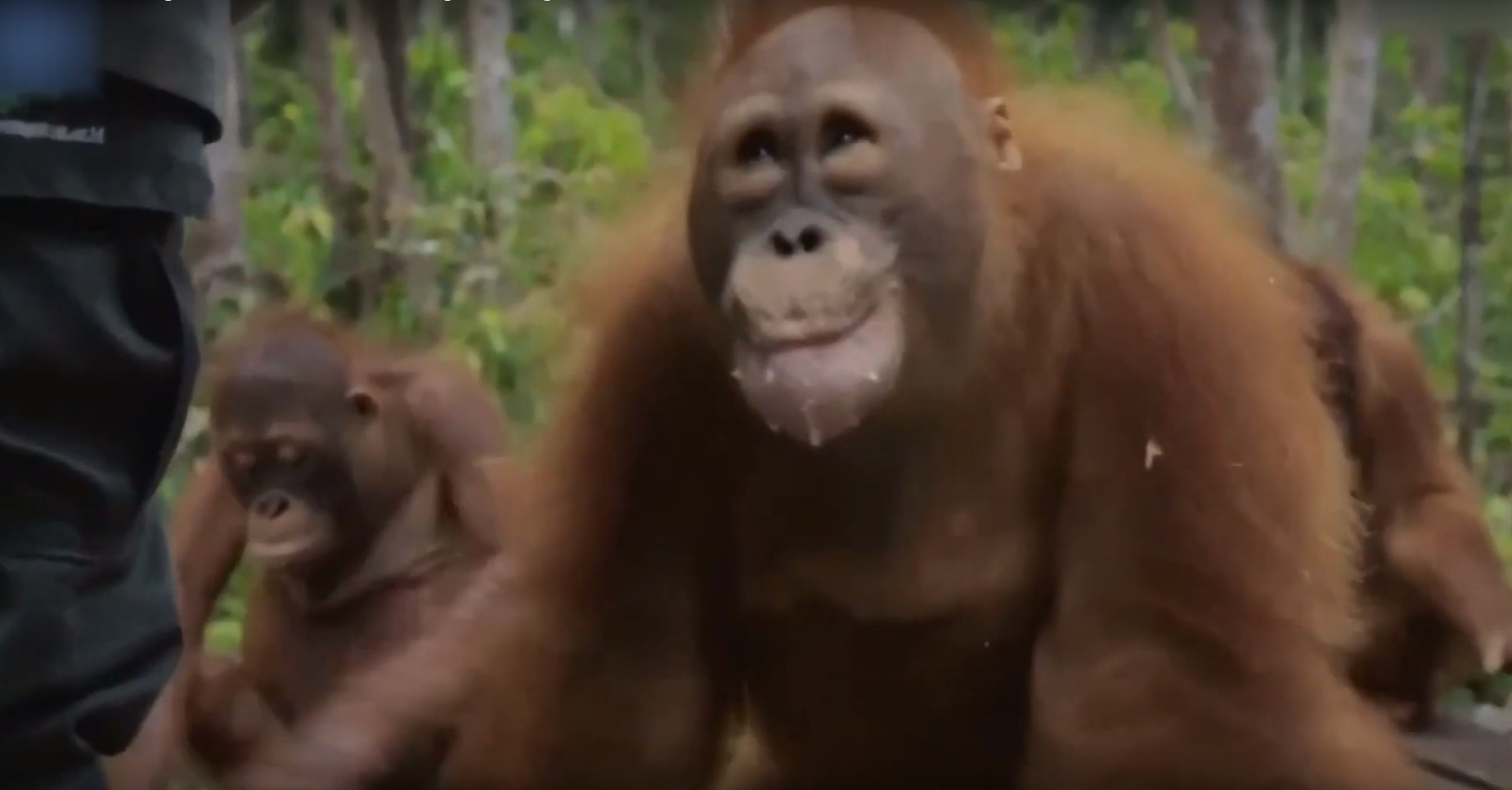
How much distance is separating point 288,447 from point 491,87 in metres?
0.59

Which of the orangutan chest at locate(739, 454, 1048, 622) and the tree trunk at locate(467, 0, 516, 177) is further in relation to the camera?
the tree trunk at locate(467, 0, 516, 177)

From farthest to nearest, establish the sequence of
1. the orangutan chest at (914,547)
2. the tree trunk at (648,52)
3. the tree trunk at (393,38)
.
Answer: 1. the tree trunk at (393,38)
2. the tree trunk at (648,52)
3. the orangutan chest at (914,547)

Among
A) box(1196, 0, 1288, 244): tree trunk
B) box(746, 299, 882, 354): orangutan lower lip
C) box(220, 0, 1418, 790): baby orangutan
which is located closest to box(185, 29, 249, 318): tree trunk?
box(220, 0, 1418, 790): baby orangutan

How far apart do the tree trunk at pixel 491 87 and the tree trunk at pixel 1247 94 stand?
2.80 feet

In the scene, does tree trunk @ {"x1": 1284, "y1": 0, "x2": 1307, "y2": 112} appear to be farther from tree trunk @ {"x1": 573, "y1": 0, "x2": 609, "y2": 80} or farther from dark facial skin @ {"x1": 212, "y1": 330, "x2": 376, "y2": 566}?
dark facial skin @ {"x1": 212, "y1": 330, "x2": 376, "y2": 566}

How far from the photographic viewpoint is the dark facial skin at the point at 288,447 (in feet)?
9.05

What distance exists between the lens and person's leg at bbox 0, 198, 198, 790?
4.47ft

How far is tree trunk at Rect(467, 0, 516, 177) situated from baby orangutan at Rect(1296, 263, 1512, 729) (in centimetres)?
115

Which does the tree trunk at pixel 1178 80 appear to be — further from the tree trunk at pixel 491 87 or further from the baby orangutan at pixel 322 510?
the baby orangutan at pixel 322 510

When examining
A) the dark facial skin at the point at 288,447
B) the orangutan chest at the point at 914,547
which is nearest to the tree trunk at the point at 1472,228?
the orangutan chest at the point at 914,547

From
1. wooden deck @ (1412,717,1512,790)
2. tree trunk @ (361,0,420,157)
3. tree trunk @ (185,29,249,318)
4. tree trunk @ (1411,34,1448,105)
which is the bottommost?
wooden deck @ (1412,717,1512,790)

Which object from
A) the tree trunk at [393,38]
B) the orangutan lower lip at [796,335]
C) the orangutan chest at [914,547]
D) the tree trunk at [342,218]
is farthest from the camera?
the tree trunk at [342,218]

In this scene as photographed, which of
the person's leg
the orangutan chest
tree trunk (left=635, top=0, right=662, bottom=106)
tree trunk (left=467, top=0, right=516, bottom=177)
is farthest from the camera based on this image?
tree trunk (left=467, top=0, right=516, bottom=177)

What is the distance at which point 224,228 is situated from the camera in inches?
108
